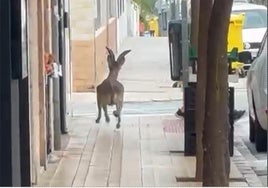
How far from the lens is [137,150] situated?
11.9 metres

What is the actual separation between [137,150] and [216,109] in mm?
5296

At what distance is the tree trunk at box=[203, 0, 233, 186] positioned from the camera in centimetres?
643

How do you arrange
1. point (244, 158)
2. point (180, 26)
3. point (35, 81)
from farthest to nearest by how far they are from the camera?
point (180, 26) → point (244, 158) → point (35, 81)

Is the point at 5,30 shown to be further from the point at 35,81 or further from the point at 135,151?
the point at 135,151

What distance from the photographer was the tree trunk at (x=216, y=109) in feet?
21.1

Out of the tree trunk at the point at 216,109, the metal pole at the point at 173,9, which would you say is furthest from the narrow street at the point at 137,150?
the metal pole at the point at 173,9

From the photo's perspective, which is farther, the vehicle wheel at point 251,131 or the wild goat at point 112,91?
the wild goat at point 112,91

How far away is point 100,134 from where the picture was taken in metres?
13.4

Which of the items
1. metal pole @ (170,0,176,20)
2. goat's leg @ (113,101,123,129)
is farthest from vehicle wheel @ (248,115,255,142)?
metal pole @ (170,0,176,20)

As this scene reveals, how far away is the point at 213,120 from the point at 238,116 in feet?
23.0

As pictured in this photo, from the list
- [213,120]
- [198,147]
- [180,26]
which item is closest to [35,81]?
[198,147]

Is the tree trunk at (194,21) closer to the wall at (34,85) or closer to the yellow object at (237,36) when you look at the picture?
the yellow object at (237,36)

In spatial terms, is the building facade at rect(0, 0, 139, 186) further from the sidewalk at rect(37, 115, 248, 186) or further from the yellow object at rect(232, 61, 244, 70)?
the yellow object at rect(232, 61, 244, 70)

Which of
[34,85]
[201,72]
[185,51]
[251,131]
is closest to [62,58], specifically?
[185,51]
